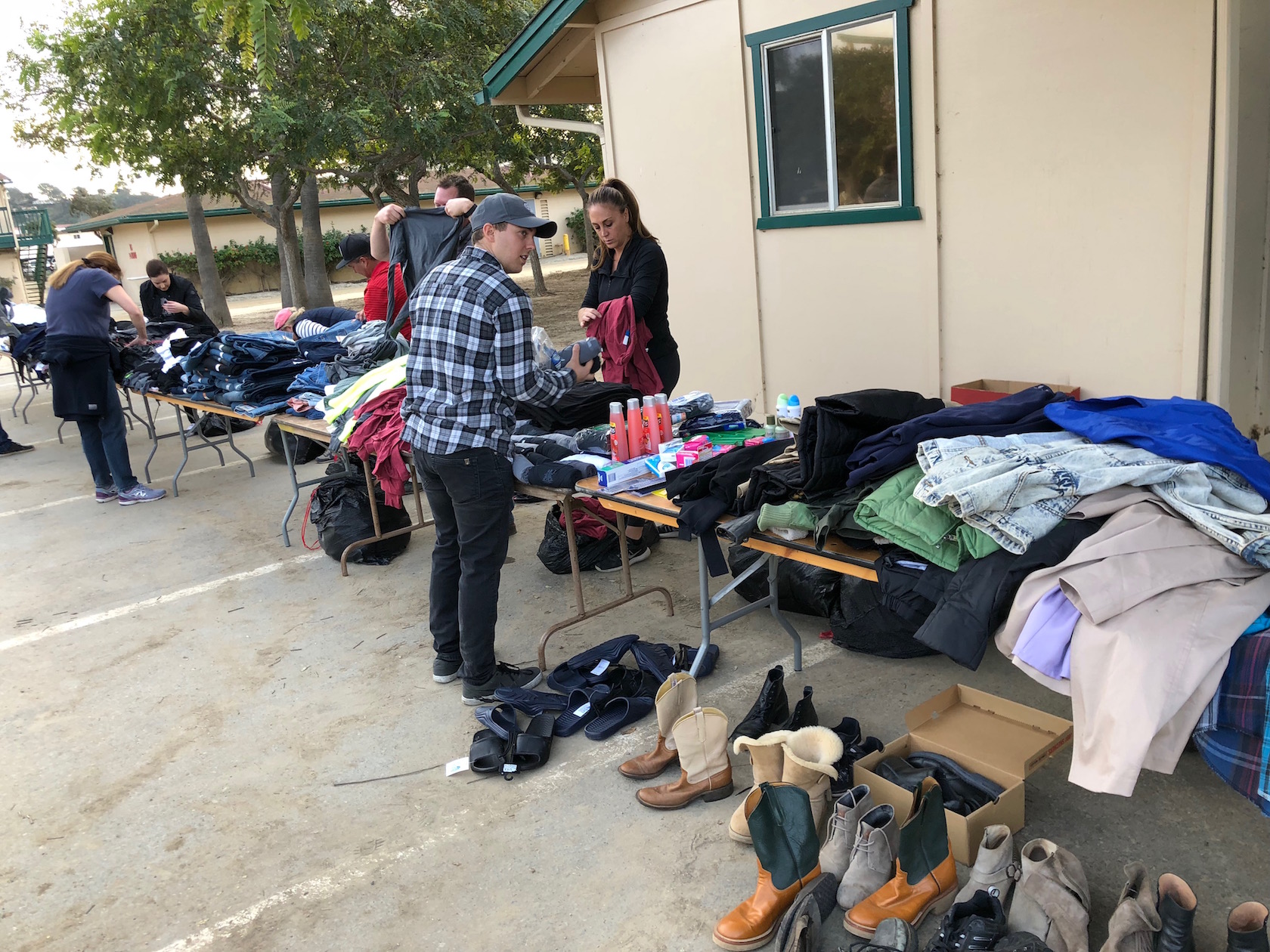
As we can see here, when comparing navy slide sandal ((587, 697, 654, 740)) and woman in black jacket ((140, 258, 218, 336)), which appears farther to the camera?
woman in black jacket ((140, 258, 218, 336))

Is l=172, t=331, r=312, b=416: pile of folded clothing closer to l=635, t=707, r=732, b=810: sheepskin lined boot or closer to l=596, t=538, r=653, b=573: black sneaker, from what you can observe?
l=596, t=538, r=653, b=573: black sneaker

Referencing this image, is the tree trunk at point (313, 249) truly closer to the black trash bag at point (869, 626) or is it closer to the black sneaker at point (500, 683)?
the black sneaker at point (500, 683)

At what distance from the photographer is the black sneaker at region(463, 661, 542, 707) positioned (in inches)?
156

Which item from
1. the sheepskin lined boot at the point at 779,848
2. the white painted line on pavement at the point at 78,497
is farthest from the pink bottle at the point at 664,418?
the white painted line on pavement at the point at 78,497

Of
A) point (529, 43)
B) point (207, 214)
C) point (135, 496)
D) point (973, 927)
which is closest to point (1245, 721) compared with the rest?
point (973, 927)

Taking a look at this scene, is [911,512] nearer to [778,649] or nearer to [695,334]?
[778,649]

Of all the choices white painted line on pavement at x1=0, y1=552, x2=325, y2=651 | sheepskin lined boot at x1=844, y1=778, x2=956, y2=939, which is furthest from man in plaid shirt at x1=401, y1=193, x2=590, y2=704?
white painted line on pavement at x1=0, y1=552, x2=325, y2=651

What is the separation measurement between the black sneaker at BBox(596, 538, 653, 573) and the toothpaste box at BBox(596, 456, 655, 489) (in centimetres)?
153

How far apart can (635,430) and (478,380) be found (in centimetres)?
65

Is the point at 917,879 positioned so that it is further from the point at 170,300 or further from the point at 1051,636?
the point at 170,300

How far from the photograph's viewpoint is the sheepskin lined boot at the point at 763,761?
2914 millimetres

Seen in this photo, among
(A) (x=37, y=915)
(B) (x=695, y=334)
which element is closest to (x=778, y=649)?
(A) (x=37, y=915)

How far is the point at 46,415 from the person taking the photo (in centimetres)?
1292

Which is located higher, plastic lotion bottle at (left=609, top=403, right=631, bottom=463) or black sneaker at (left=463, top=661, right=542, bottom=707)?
plastic lotion bottle at (left=609, top=403, right=631, bottom=463)
